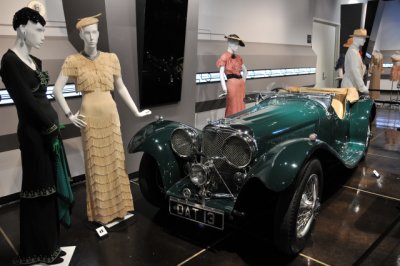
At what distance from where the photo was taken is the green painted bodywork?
218cm

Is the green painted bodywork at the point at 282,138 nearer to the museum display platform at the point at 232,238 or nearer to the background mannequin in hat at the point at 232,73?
the museum display platform at the point at 232,238

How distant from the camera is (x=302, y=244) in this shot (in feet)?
7.88

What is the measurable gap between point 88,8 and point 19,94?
1822 mm

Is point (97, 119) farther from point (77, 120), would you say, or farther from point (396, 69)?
point (396, 69)

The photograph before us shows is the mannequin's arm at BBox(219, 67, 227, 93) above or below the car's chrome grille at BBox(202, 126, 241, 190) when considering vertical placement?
above

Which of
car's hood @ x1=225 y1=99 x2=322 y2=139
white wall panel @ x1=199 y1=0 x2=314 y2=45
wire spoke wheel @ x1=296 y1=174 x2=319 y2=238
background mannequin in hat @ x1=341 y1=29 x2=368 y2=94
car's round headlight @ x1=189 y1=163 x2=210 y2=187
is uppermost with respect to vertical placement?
white wall panel @ x1=199 y1=0 x2=314 y2=45

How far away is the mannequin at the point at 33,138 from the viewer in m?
1.97

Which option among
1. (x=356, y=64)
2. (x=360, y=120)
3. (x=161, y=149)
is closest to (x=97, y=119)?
(x=161, y=149)

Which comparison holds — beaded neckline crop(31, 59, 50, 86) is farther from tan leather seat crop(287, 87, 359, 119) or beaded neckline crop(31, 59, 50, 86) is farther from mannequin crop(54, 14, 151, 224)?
tan leather seat crop(287, 87, 359, 119)

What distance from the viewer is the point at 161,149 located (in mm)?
2801

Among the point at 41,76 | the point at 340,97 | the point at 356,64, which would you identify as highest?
the point at 356,64

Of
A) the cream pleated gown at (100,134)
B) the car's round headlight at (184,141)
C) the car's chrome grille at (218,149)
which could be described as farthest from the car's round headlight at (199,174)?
the cream pleated gown at (100,134)

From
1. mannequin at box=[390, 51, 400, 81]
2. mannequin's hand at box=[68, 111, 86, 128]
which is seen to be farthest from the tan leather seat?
mannequin at box=[390, 51, 400, 81]

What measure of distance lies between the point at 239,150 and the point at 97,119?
111cm
